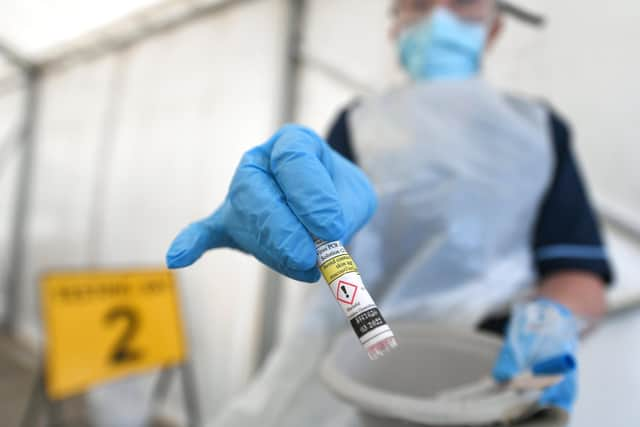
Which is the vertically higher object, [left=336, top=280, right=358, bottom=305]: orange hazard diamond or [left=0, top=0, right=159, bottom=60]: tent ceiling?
[left=0, top=0, right=159, bottom=60]: tent ceiling

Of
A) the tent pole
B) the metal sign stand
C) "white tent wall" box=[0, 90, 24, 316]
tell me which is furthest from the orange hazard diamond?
"white tent wall" box=[0, 90, 24, 316]

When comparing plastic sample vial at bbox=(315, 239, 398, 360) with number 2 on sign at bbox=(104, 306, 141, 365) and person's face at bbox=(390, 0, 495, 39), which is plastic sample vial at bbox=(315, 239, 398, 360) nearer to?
person's face at bbox=(390, 0, 495, 39)

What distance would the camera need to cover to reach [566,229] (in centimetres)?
53

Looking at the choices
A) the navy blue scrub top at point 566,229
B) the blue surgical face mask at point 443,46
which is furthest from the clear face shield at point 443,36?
the navy blue scrub top at point 566,229

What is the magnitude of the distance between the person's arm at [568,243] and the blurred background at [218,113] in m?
0.19

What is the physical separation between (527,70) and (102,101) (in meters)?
1.29

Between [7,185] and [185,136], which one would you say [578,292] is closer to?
[185,136]

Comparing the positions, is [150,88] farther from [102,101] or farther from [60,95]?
[60,95]

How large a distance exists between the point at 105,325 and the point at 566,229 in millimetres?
1063

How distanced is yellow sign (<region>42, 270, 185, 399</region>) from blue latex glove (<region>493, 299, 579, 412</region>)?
975 mm

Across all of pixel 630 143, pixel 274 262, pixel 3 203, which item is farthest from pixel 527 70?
pixel 3 203

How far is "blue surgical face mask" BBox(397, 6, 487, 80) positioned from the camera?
1.93 feet

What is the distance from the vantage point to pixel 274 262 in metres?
0.22

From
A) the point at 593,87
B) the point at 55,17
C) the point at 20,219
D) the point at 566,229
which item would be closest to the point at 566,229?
the point at 566,229
